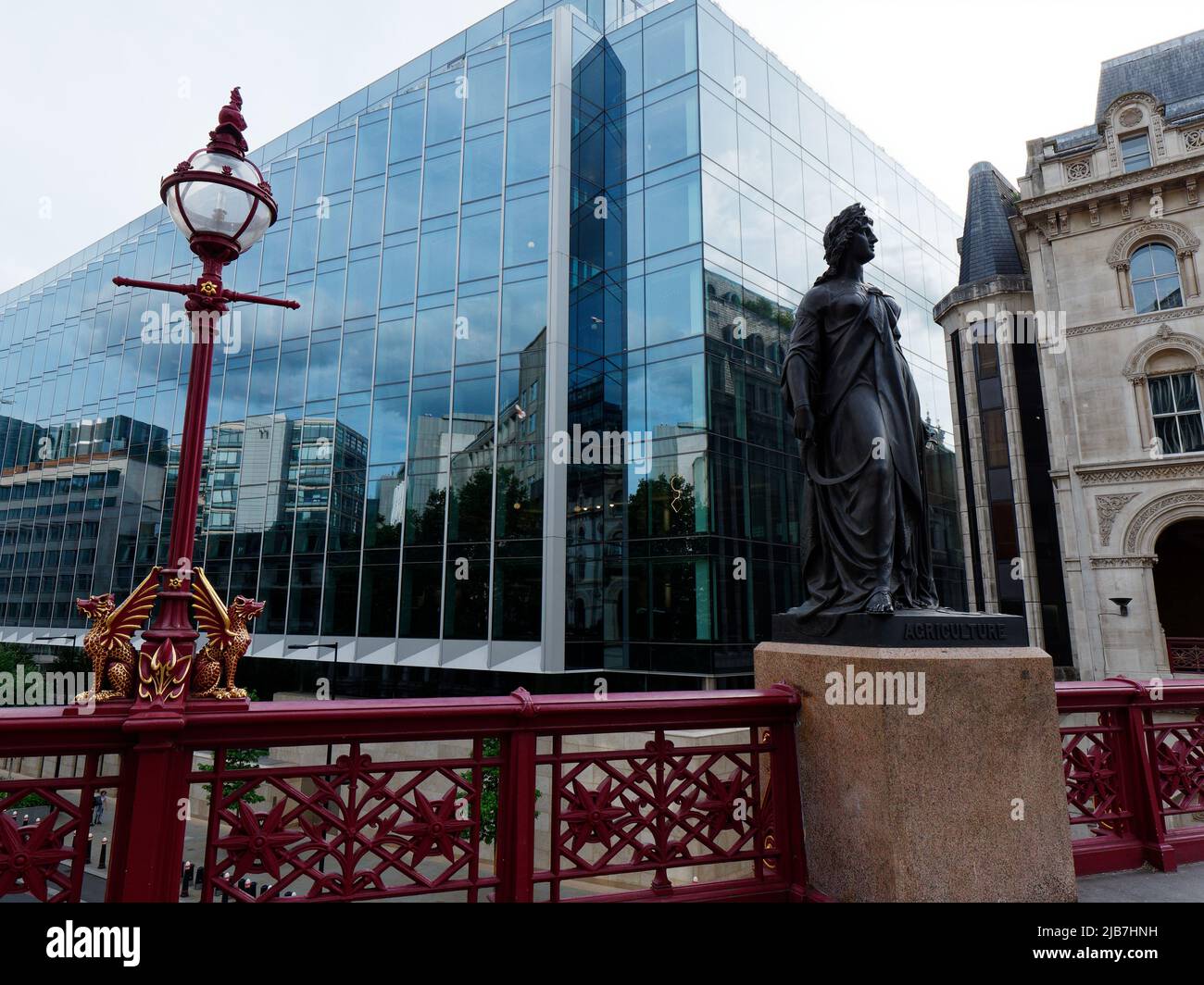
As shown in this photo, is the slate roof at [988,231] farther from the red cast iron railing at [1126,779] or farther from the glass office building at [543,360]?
the red cast iron railing at [1126,779]

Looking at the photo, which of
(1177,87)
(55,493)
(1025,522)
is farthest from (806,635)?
(55,493)

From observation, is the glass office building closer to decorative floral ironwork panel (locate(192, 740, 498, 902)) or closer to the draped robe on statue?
the draped robe on statue

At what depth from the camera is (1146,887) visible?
4332 mm

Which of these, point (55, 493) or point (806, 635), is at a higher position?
point (55, 493)

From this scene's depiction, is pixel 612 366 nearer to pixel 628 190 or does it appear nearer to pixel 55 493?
pixel 628 190

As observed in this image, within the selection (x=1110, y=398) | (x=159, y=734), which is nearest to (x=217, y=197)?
(x=159, y=734)

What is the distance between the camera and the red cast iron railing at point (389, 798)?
2859 millimetres

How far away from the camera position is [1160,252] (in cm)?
2275

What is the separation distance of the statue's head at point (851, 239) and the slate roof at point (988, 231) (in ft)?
98.0

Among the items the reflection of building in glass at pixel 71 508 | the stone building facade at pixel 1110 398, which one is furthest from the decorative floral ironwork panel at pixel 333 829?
the reflection of building in glass at pixel 71 508

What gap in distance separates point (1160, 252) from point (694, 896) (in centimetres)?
2845
